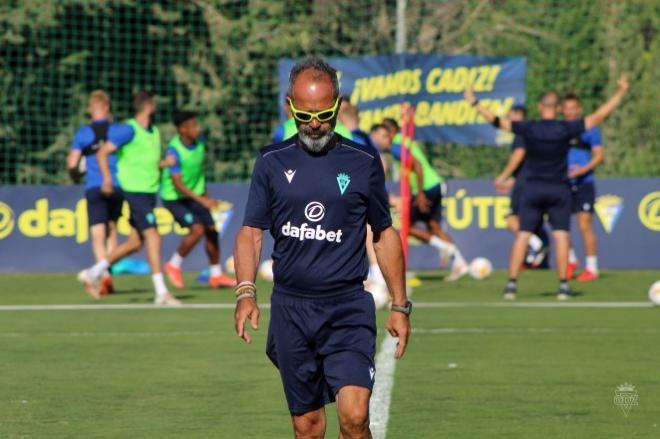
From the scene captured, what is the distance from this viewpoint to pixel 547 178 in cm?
1648

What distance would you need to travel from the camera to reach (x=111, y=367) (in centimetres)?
1099

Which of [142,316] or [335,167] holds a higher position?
[335,167]

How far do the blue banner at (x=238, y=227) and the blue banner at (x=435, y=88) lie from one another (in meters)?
1.89

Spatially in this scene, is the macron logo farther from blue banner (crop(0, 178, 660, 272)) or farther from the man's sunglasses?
blue banner (crop(0, 178, 660, 272))

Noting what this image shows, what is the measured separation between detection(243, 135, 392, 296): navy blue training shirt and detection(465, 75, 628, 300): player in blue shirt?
32.7ft

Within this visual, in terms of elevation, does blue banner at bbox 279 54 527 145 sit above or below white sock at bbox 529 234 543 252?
above

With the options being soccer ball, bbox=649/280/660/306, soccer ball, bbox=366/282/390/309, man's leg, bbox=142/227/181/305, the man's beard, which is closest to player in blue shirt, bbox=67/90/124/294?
man's leg, bbox=142/227/181/305

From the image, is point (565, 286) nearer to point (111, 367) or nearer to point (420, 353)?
point (420, 353)

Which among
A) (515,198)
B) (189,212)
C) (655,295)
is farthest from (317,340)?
(515,198)

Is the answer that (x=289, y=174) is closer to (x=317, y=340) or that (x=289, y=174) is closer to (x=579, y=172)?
(x=317, y=340)

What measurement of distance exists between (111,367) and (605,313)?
5.80 metres

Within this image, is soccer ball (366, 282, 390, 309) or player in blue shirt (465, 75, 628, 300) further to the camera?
player in blue shirt (465, 75, 628, 300)

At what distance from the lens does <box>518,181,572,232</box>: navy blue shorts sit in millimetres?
16406

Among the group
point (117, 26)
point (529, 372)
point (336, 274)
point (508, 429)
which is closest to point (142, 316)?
point (529, 372)
